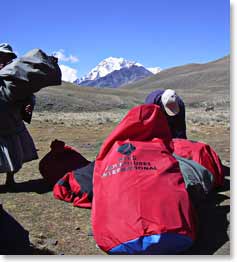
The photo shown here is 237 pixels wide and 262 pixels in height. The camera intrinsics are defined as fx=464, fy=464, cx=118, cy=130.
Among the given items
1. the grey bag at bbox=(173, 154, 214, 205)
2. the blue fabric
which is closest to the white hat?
the grey bag at bbox=(173, 154, 214, 205)

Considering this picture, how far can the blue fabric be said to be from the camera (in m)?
3.28

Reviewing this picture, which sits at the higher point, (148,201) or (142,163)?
(142,163)

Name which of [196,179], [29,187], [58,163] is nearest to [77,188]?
[58,163]

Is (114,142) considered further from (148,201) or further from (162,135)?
(148,201)

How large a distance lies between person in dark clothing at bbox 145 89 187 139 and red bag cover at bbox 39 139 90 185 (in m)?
1.11

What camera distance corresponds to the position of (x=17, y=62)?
4.64 meters

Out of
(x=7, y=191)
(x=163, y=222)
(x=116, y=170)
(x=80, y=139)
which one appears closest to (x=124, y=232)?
(x=163, y=222)

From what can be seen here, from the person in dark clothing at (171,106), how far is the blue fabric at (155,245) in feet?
7.80

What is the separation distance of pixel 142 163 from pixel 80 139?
733cm

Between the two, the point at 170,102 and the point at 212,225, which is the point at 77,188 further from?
the point at 170,102

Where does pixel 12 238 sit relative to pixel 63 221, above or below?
above

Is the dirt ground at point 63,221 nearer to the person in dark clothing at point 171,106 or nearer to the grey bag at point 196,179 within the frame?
the grey bag at point 196,179

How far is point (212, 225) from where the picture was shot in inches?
162

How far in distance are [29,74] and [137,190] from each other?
1.77 m
